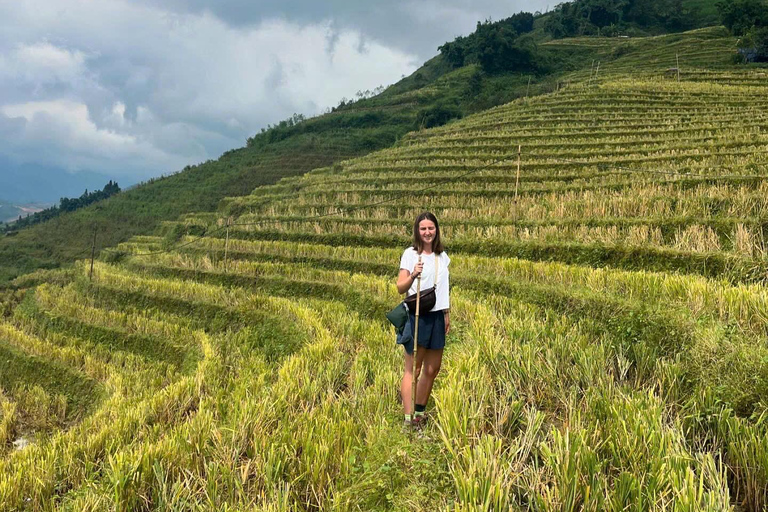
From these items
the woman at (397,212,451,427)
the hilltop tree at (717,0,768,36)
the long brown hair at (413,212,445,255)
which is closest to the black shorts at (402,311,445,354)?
the woman at (397,212,451,427)

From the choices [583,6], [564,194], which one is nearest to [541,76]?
[583,6]

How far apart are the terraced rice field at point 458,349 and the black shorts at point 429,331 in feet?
1.11

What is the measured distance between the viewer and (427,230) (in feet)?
10.6

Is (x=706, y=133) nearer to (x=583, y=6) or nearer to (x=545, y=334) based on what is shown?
(x=545, y=334)

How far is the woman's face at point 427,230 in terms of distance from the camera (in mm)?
3230

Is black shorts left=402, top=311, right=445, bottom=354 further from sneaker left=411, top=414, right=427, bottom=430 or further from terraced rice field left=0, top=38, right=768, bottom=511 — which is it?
sneaker left=411, top=414, right=427, bottom=430

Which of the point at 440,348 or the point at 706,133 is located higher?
the point at 706,133

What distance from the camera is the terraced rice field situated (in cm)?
228

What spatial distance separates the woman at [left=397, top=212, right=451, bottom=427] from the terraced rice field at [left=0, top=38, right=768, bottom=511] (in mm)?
152

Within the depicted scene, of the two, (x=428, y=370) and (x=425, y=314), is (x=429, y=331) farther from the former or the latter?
(x=428, y=370)

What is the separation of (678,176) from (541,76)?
Result: 4687cm

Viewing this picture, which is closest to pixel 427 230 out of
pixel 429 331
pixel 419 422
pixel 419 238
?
pixel 419 238

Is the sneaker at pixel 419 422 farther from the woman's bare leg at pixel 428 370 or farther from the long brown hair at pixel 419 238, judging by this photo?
the long brown hair at pixel 419 238

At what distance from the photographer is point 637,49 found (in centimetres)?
4459
